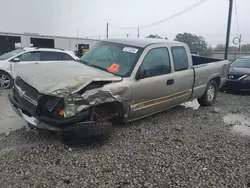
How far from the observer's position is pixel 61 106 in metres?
3.74

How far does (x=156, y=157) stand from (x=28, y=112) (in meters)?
2.09

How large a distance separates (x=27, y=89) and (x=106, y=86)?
4.16 ft

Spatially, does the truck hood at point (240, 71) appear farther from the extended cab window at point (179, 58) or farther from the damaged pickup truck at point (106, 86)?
the extended cab window at point (179, 58)

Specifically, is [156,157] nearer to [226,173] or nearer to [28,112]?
[226,173]

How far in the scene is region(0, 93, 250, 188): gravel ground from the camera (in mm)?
3189

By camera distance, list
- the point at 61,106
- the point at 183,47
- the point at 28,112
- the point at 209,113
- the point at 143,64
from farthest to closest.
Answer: the point at 209,113
the point at 183,47
the point at 143,64
the point at 28,112
the point at 61,106

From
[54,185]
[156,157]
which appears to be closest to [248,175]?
[156,157]

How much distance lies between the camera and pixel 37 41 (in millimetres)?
27984

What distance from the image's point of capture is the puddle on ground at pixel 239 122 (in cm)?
545

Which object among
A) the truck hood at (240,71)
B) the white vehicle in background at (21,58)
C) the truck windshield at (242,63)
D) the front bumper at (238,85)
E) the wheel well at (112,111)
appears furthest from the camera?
the truck windshield at (242,63)

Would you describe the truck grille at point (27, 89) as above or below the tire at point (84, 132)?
above

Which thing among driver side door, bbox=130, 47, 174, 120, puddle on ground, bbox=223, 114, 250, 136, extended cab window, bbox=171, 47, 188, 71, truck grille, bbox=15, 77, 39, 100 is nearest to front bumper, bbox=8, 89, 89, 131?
truck grille, bbox=15, 77, 39, 100

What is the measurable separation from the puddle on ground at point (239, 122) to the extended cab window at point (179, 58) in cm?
165

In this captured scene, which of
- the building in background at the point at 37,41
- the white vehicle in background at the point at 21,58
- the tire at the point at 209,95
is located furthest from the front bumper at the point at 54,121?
the building in background at the point at 37,41
